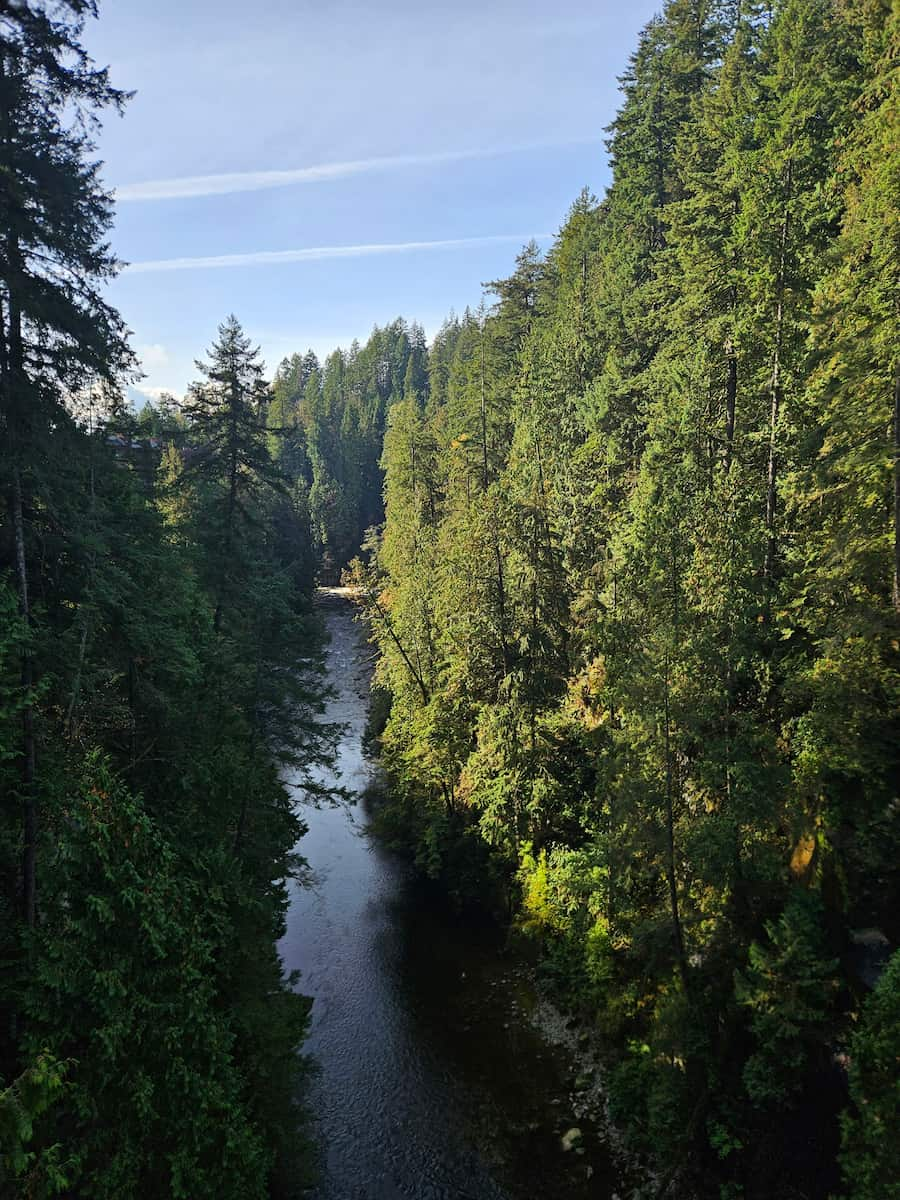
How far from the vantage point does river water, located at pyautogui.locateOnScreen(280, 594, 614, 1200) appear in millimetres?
15023

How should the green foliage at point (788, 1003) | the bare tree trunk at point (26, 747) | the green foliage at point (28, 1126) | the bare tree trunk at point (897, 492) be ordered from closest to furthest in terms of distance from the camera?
the green foliage at point (28, 1126)
the bare tree trunk at point (26, 747)
the green foliage at point (788, 1003)
the bare tree trunk at point (897, 492)

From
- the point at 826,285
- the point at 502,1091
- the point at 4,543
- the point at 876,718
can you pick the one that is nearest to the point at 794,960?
the point at 876,718

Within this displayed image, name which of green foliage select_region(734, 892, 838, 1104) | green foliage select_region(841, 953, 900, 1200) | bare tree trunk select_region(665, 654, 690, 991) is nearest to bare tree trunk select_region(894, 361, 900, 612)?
bare tree trunk select_region(665, 654, 690, 991)

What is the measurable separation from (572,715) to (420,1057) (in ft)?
35.8

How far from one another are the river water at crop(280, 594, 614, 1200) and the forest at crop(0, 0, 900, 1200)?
4.39 feet

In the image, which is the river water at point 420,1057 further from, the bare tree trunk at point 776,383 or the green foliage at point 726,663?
the bare tree trunk at point 776,383

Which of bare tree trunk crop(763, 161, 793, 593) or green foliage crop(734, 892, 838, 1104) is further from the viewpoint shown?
bare tree trunk crop(763, 161, 793, 593)

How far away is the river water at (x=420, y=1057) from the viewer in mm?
15023

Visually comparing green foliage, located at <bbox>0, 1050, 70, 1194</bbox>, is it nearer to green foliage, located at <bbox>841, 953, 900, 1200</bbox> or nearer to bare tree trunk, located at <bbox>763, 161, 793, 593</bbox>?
green foliage, located at <bbox>841, 953, 900, 1200</bbox>

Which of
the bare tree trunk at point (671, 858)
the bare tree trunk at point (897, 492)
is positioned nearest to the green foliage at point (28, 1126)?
the bare tree trunk at point (671, 858)

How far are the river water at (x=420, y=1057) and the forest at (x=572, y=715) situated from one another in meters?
1.34

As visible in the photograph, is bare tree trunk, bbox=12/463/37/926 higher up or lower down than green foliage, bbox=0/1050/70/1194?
higher up

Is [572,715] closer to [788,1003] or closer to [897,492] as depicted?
[788,1003]

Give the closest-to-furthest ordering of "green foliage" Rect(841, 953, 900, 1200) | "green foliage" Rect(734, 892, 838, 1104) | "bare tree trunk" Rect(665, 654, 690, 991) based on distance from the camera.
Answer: "green foliage" Rect(841, 953, 900, 1200) < "green foliage" Rect(734, 892, 838, 1104) < "bare tree trunk" Rect(665, 654, 690, 991)
